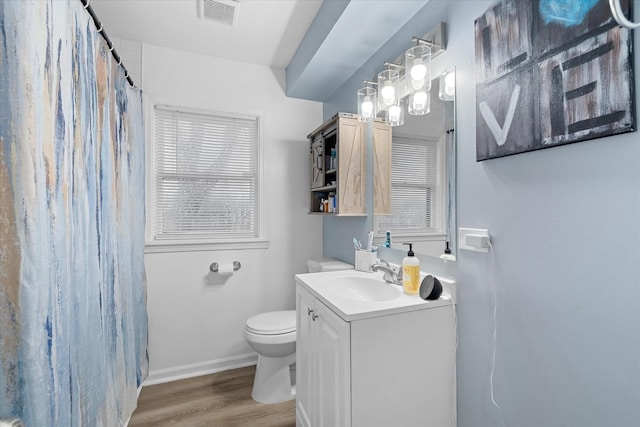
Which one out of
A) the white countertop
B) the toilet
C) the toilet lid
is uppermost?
the white countertop

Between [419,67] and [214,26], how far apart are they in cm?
143

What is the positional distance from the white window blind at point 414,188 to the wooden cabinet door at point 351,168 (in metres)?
0.25

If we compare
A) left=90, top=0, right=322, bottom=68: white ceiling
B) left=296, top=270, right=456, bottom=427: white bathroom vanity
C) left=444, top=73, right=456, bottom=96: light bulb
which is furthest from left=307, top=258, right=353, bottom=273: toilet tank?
left=90, top=0, right=322, bottom=68: white ceiling

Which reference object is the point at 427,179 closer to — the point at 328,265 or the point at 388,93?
the point at 388,93

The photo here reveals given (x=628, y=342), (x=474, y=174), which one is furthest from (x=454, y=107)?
(x=628, y=342)

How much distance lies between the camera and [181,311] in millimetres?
2203

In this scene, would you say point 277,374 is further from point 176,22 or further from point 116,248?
point 176,22

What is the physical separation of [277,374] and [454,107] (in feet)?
6.13

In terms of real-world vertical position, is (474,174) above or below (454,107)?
below

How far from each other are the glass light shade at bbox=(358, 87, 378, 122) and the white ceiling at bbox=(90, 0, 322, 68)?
59cm

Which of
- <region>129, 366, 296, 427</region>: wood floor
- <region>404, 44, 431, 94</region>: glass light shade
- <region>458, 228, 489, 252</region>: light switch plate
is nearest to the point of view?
A: <region>458, 228, 489, 252</region>: light switch plate

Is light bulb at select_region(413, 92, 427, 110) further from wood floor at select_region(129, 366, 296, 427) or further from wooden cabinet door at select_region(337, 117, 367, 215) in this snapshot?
wood floor at select_region(129, 366, 296, 427)

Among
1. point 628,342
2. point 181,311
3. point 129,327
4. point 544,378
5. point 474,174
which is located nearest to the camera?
point 628,342

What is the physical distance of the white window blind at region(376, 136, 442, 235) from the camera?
1.42 m
